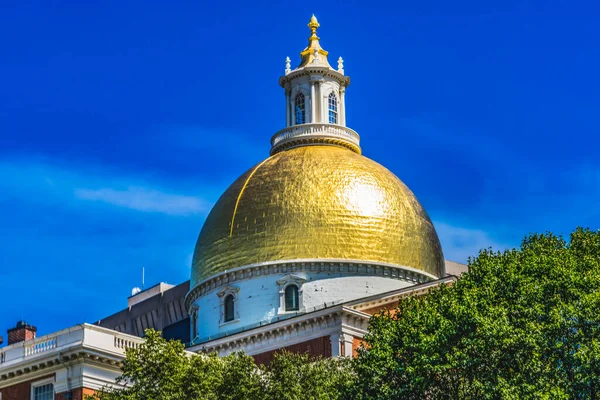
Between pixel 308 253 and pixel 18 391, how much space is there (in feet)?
75.9

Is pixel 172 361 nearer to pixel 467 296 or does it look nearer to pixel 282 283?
pixel 467 296

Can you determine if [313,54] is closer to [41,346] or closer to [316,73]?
[316,73]

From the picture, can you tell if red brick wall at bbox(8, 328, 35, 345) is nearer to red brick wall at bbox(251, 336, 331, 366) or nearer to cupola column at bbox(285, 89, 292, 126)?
red brick wall at bbox(251, 336, 331, 366)

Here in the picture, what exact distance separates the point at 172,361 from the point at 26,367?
27.7 ft

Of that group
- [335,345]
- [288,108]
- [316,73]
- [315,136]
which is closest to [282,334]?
[335,345]

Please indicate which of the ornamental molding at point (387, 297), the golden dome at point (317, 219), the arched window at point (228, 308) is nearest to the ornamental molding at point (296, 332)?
the ornamental molding at point (387, 297)

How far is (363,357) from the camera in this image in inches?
1999

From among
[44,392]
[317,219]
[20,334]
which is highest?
[317,219]

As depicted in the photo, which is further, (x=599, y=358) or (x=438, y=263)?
(x=438, y=263)

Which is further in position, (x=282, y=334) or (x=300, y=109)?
(x=300, y=109)

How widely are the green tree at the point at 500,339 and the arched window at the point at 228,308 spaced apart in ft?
81.9

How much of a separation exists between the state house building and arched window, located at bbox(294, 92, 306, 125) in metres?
2.99

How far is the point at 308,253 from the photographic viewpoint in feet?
245

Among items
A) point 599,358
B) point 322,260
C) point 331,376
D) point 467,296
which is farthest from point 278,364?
point 322,260
